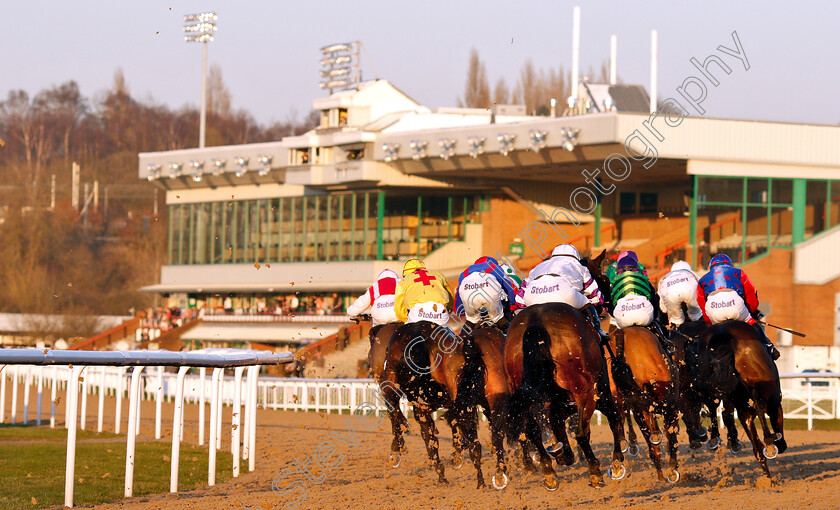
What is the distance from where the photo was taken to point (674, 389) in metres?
9.52

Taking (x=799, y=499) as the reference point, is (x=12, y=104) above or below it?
above

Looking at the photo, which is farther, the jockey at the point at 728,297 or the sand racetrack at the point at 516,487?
the jockey at the point at 728,297

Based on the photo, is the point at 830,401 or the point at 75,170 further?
the point at 75,170

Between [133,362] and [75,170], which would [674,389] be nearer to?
[133,362]

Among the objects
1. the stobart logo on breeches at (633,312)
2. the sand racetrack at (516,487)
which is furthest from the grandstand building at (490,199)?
the stobart logo on breeches at (633,312)

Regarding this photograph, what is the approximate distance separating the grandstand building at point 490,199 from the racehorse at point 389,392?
13.4m

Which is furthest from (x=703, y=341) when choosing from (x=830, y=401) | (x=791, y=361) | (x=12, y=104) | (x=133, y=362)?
(x=12, y=104)

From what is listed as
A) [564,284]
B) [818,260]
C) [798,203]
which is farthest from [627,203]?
[564,284]

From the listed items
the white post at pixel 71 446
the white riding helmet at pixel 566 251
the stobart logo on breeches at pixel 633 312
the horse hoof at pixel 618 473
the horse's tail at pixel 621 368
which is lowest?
the horse hoof at pixel 618 473

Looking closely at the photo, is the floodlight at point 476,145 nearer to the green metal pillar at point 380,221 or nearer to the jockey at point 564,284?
the green metal pillar at point 380,221

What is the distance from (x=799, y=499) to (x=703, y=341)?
1.52 m

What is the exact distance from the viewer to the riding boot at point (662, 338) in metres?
9.68

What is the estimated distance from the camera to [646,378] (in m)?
9.36

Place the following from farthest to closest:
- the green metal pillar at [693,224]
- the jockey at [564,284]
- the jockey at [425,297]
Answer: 1. the green metal pillar at [693,224]
2. the jockey at [425,297]
3. the jockey at [564,284]
